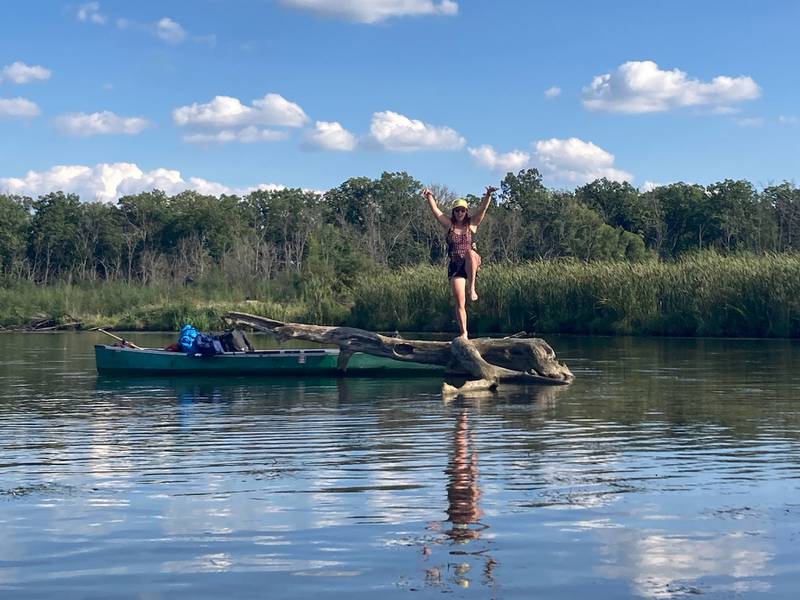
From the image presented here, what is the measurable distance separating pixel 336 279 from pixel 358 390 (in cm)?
3056

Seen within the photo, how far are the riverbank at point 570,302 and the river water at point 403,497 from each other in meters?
17.8

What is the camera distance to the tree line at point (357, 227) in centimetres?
6462

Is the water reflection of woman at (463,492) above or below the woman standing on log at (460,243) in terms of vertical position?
below

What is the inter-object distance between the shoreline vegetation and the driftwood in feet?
54.2

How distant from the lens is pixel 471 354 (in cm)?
1842

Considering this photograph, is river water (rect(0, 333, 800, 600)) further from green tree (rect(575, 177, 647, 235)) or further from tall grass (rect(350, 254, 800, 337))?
green tree (rect(575, 177, 647, 235))

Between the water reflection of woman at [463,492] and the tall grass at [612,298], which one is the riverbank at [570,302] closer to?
the tall grass at [612,298]

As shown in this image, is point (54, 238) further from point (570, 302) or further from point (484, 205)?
point (484, 205)

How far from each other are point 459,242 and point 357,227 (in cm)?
6015

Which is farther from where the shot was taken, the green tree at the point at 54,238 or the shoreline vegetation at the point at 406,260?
the green tree at the point at 54,238

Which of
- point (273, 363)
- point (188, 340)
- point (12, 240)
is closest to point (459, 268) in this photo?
point (273, 363)

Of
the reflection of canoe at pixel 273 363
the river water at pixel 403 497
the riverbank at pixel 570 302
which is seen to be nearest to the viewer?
the river water at pixel 403 497

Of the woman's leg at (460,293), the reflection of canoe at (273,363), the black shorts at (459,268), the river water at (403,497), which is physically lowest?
the river water at (403,497)

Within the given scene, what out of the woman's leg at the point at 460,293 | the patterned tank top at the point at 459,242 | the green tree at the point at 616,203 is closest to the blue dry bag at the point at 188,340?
the woman's leg at the point at 460,293
